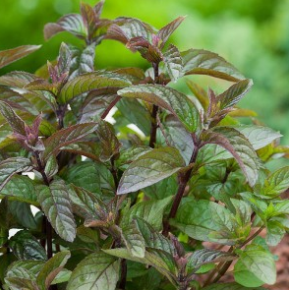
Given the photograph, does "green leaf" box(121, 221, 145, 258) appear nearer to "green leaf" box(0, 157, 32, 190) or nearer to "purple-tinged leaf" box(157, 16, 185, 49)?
"green leaf" box(0, 157, 32, 190)

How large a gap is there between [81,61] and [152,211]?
0.85ft

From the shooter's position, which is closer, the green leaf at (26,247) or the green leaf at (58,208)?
the green leaf at (58,208)

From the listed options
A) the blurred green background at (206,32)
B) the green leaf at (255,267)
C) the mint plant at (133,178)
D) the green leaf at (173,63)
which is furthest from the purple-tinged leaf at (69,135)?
the blurred green background at (206,32)

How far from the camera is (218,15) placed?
181 inches

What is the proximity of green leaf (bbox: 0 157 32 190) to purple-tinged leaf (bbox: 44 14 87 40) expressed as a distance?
1.07ft

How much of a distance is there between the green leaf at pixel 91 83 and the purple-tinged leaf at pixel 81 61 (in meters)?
0.10

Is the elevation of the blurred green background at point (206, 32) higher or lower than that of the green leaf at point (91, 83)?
lower

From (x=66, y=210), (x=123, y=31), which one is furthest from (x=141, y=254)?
(x=123, y=31)

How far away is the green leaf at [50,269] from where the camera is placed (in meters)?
0.70

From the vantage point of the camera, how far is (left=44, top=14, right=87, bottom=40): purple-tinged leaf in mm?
1015

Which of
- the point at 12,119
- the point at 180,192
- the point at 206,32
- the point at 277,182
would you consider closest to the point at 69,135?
the point at 12,119

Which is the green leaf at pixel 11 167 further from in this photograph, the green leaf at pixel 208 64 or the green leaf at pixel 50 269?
the green leaf at pixel 208 64

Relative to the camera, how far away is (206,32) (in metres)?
4.10

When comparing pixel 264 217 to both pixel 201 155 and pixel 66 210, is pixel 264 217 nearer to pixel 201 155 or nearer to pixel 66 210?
pixel 201 155
